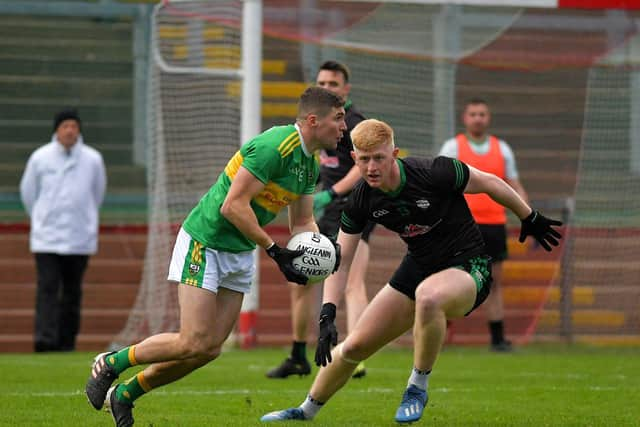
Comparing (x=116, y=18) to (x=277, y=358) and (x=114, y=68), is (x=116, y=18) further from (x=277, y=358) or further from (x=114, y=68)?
(x=277, y=358)

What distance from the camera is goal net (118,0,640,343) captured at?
12617 millimetres

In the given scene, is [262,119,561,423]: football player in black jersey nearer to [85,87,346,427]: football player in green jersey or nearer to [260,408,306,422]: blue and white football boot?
[260,408,306,422]: blue and white football boot

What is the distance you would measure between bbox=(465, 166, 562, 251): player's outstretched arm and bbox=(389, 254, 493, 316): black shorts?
0.88 feet

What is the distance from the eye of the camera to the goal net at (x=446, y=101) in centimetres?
1262

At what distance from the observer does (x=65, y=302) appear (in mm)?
12305

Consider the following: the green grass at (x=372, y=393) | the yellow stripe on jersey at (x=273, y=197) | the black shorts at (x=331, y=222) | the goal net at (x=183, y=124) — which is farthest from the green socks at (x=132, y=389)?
the goal net at (x=183, y=124)

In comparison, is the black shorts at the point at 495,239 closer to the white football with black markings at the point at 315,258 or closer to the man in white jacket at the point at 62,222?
the man in white jacket at the point at 62,222

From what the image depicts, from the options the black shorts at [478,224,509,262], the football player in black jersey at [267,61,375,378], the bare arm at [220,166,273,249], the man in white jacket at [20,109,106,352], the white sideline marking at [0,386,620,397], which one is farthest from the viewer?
the man in white jacket at [20,109,106,352]

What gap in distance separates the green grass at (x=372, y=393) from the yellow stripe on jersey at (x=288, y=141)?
140cm

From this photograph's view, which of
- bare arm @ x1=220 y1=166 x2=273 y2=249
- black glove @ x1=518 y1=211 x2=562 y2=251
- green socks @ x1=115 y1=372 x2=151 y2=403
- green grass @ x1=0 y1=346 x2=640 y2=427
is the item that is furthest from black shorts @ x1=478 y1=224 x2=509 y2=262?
green socks @ x1=115 y1=372 x2=151 y2=403

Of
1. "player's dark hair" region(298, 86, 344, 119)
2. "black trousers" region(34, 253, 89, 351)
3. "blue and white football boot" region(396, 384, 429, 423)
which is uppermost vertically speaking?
"player's dark hair" region(298, 86, 344, 119)

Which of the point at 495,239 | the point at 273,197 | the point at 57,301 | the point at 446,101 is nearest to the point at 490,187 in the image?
the point at 273,197

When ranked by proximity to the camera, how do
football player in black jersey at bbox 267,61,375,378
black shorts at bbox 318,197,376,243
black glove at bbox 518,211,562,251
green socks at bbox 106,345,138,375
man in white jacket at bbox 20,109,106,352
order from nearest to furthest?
green socks at bbox 106,345,138,375 < black glove at bbox 518,211,562,251 < football player in black jersey at bbox 267,61,375,378 < black shorts at bbox 318,197,376,243 < man in white jacket at bbox 20,109,106,352

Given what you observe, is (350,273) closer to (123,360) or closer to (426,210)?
(426,210)
